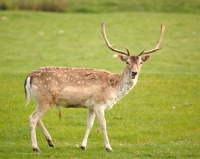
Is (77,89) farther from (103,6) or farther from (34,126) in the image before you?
(103,6)

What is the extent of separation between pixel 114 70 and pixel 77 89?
11.0 metres

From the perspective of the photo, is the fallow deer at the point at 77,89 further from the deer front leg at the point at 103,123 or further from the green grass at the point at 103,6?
the green grass at the point at 103,6

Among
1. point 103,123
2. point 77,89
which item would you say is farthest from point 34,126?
point 103,123

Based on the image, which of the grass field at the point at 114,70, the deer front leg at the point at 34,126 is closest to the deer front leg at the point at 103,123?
the grass field at the point at 114,70

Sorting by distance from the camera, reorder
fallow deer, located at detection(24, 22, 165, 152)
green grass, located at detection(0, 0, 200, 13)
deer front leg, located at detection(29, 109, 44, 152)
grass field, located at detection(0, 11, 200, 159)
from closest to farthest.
→ 1. deer front leg, located at detection(29, 109, 44, 152)
2. fallow deer, located at detection(24, 22, 165, 152)
3. grass field, located at detection(0, 11, 200, 159)
4. green grass, located at detection(0, 0, 200, 13)

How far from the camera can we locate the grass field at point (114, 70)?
37.5ft

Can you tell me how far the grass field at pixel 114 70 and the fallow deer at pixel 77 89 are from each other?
2.27 feet

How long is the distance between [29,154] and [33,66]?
12.4 m

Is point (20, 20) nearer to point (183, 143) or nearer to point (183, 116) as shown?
point (183, 116)

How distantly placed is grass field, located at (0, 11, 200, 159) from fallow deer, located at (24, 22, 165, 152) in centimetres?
69

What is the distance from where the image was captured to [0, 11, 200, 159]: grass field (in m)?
11.4

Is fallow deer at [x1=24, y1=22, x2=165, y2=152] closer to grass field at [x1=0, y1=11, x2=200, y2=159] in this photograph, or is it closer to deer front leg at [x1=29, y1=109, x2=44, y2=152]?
deer front leg at [x1=29, y1=109, x2=44, y2=152]

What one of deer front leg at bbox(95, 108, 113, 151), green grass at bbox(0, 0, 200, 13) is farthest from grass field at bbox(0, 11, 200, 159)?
green grass at bbox(0, 0, 200, 13)

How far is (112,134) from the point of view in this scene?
12.6m
